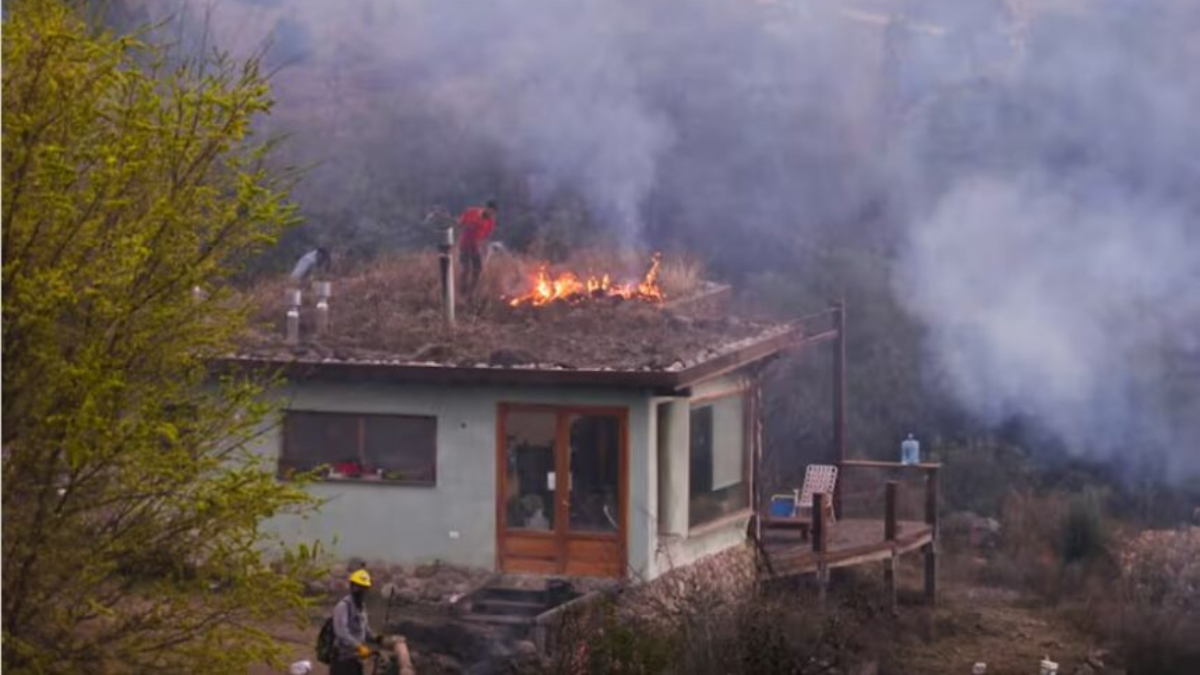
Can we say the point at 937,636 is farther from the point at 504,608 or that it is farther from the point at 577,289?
the point at 577,289

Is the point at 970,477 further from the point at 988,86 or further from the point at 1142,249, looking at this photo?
the point at 988,86

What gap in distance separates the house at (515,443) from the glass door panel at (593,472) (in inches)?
0.6

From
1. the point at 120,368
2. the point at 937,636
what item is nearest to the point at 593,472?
the point at 937,636

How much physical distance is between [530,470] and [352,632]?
22.6 ft

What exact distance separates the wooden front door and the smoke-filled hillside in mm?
11945

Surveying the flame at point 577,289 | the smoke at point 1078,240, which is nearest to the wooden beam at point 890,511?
the flame at point 577,289

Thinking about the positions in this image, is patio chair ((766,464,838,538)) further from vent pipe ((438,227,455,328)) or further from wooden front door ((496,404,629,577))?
vent pipe ((438,227,455,328))

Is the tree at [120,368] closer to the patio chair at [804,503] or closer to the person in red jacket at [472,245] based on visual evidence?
the patio chair at [804,503]

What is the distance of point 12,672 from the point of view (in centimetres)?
1031

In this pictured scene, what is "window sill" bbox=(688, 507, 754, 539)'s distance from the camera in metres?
21.6

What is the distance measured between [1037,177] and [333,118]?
21738 millimetres

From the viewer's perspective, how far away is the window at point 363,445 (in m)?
21.4

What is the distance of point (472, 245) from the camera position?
25.0m

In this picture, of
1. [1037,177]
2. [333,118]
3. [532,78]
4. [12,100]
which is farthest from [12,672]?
[333,118]
